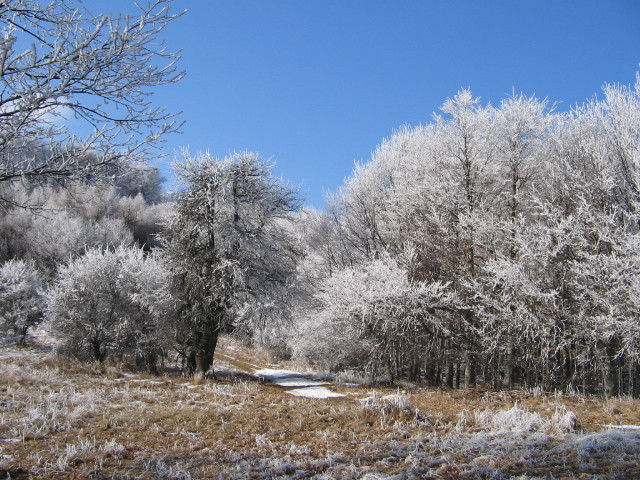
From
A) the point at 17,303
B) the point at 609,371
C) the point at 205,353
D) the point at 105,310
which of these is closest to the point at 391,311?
the point at 609,371

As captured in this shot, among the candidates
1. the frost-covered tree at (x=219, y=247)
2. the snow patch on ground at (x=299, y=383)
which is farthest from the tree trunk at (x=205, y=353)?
the snow patch on ground at (x=299, y=383)

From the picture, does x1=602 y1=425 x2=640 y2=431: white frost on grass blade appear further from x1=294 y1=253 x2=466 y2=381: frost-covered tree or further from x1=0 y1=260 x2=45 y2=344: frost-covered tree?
x1=0 y1=260 x2=45 y2=344: frost-covered tree

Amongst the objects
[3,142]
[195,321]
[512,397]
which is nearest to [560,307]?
[512,397]

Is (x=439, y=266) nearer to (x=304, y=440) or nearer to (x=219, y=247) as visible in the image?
(x=219, y=247)

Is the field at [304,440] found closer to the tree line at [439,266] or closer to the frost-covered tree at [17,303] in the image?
the tree line at [439,266]

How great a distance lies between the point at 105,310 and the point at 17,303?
917 cm

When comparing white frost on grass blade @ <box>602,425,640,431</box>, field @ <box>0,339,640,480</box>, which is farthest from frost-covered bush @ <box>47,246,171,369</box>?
white frost on grass blade @ <box>602,425,640,431</box>

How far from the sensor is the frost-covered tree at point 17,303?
23039mm

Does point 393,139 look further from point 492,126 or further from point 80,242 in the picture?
point 80,242

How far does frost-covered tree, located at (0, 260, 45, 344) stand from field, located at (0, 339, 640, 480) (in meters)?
17.8

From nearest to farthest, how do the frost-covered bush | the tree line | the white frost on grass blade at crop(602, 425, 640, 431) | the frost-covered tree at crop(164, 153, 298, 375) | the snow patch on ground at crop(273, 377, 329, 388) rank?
the white frost on grass blade at crop(602, 425, 640, 431) < the tree line < the snow patch on ground at crop(273, 377, 329, 388) < the frost-covered tree at crop(164, 153, 298, 375) < the frost-covered bush

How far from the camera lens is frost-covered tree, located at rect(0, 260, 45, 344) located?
2304cm

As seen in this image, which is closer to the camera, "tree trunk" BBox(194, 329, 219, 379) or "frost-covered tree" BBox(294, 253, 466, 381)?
"frost-covered tree" BBox(294, 253, 466, 381)

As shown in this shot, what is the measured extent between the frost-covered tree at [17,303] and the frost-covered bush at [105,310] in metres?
5.49
